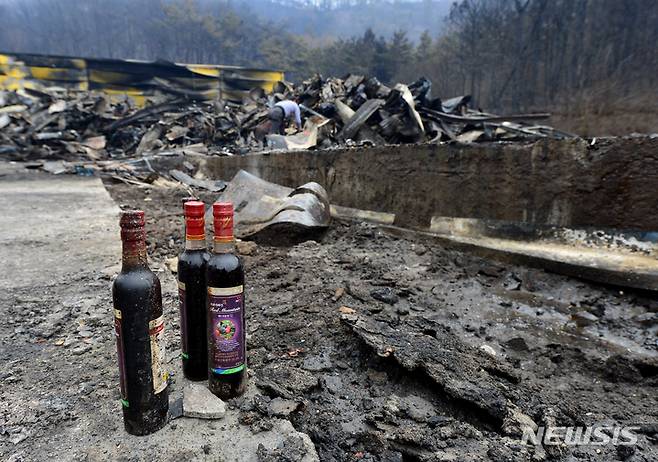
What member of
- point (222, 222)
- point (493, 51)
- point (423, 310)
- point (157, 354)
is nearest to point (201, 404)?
point (157, 354)

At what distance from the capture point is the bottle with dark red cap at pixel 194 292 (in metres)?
1.54

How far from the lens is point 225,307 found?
56.6 inches

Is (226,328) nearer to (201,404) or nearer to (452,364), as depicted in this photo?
(201,404)

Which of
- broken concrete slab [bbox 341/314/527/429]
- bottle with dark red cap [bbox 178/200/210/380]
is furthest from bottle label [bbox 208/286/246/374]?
broken concrete slab [bbox 341/314/527/429]

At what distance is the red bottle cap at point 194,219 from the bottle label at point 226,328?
0.22 meters

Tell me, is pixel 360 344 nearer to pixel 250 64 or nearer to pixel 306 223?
pixel 306 223

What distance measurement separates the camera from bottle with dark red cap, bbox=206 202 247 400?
4.68 ft

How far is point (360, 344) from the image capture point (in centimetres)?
190

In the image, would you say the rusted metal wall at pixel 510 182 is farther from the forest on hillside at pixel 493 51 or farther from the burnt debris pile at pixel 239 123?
the forest on hillside at pixel 493 51

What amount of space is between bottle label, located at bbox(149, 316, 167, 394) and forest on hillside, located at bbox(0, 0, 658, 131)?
1390cm

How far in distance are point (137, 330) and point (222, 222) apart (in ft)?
1.37

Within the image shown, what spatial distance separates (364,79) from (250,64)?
41.6 m

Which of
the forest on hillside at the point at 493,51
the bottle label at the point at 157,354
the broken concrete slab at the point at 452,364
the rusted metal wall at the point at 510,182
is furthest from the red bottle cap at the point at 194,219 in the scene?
the forest on hillside at the point at 493,51

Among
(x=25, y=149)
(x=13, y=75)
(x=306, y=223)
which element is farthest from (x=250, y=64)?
(x=306, y=223)
